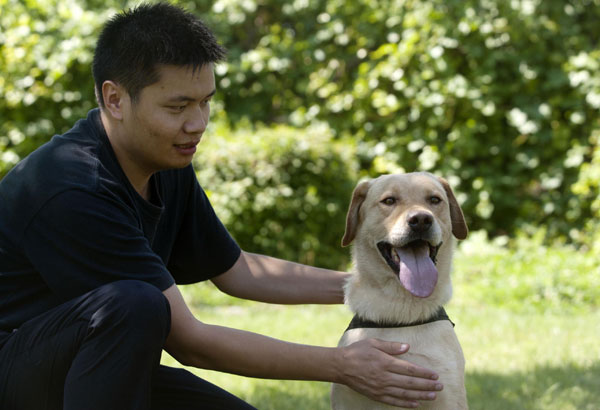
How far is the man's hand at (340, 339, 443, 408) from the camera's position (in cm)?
227

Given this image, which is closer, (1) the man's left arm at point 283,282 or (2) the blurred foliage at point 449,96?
(1) the man's left arm at point 283,282

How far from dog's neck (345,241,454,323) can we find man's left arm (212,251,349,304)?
16 centimetres

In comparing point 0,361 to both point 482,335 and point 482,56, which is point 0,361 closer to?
point 482,335

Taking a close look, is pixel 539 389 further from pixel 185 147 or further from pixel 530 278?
→ pixel 530 278

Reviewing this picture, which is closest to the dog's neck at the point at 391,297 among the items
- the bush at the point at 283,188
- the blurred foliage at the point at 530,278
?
the blurred foliage at the point at 530,278

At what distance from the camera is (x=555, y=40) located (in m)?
7.59

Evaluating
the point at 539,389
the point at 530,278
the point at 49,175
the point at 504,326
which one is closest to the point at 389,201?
the point at 49,175

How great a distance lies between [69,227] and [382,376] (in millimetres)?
1093

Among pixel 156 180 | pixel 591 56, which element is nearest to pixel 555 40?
pixel 591 56

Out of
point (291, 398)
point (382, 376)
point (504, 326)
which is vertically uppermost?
point (382, 376)

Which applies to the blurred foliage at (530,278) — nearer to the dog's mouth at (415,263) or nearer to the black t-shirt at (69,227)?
the dog's mouth at (415,263)

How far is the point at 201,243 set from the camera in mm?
3031

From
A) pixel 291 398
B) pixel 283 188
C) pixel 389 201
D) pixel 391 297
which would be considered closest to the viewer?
pixel 391 297

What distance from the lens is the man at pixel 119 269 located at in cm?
219
